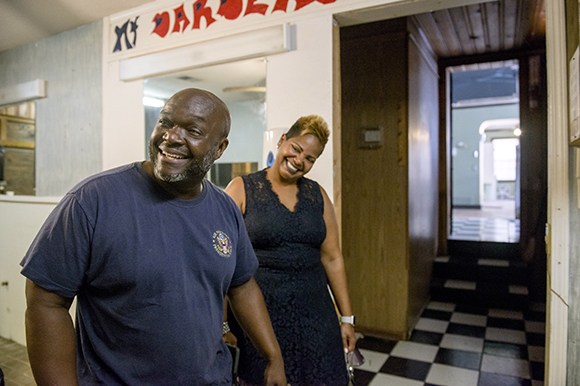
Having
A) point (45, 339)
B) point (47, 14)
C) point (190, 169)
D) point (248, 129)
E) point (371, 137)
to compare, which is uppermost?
point (47, 14)

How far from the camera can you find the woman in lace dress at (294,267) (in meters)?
1.78

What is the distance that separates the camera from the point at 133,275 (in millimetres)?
1063

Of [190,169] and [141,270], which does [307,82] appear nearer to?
[190,169]

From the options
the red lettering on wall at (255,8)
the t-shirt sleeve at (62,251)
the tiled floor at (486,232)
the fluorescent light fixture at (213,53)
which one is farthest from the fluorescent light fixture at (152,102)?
the tiled floor at (486,232)

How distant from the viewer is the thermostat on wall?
3951 mm

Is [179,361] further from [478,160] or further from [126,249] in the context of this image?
[478,160]

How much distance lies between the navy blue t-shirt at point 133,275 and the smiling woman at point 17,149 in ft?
10.7

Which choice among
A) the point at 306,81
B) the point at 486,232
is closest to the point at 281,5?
the point at 306,81

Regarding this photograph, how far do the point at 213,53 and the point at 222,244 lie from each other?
184 cm

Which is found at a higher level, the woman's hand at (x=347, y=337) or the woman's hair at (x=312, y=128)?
the woman's hair at (x=312, y=128)

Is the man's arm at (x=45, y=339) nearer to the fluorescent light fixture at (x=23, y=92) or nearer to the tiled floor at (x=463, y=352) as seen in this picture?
the tiled floor at (x=463, y=352)

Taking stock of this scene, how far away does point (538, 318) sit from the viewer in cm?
434

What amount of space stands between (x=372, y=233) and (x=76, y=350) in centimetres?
323

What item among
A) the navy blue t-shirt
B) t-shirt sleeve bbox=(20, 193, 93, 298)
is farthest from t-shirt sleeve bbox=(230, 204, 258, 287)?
t-shirt sleeve bbox=(20, 193, 93, 298)
